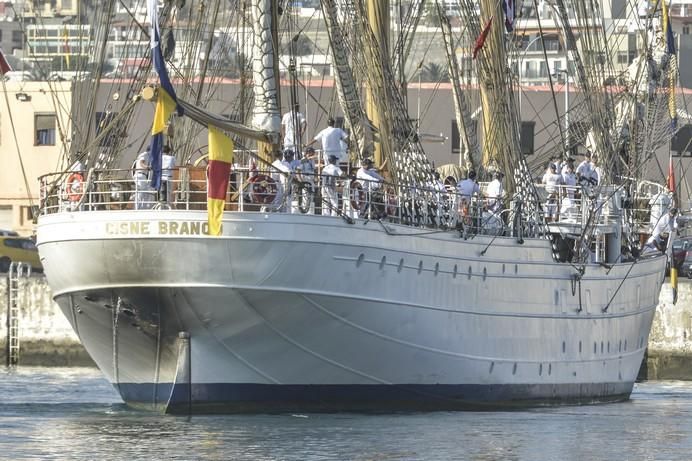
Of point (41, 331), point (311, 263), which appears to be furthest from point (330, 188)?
point (41, 331)

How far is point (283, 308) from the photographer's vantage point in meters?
36.1

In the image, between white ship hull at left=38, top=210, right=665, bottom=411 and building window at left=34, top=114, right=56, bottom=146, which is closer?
white ship hull at left=38, top=210, right=665, bottom=411

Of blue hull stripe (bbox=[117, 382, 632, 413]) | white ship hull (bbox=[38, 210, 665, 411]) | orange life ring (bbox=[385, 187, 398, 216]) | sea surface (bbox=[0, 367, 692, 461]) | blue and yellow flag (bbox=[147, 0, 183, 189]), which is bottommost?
sea surface (bbox=[0, 367, 692, 461])

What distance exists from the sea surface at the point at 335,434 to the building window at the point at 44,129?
162 feet

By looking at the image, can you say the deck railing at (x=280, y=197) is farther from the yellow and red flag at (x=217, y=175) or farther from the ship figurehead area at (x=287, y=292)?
the yellow and red flag at (x=217, y=175)

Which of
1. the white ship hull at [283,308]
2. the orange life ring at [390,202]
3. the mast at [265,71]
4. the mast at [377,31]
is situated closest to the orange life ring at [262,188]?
the white ship hull at [283,308]

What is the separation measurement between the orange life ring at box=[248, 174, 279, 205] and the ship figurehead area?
0.04m

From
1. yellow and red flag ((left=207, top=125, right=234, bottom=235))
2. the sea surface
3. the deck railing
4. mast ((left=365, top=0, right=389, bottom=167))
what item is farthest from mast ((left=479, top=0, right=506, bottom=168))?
yellow and red flag ((left=207, top=125, right=234, bottom=235))

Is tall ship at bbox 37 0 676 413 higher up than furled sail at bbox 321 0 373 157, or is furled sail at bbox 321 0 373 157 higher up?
furled sail at bbox 321 0 373 157

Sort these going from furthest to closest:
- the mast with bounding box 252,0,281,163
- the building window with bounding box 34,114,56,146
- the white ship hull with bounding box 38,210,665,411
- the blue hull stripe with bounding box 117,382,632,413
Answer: the building window with bounding box 34,114,56,146, the mast with bounding box 252,0,281,163, the blue hull stripe with bounding box 117,382,632,413, the white ship hull with bounding box 38,210,665,411

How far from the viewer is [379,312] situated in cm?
3747

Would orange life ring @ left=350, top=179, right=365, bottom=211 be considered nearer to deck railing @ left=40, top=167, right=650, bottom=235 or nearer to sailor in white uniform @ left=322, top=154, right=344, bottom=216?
deck railing @ left=40, top=167, right=650, bottom=235

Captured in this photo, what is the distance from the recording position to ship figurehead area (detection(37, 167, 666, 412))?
35.5 m

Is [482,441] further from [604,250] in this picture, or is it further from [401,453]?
[604,250]
